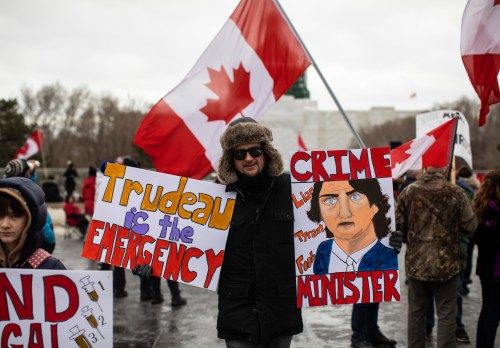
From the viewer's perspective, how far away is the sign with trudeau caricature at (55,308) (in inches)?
112

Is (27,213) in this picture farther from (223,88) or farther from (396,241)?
(223,88)

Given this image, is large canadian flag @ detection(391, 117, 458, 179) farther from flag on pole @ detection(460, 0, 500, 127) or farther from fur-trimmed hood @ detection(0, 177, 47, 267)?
fur-trimmed hood @ detection(0, 177, 47, 267)

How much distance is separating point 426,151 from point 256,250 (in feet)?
9.21

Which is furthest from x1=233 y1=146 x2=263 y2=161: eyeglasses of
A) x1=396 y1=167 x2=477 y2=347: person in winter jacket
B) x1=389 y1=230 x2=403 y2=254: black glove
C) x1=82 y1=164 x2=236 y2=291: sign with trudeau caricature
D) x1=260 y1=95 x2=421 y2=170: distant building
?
x1=260 y1=95 x2=421 y2=170: distant building

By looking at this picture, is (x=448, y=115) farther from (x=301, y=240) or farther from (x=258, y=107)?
(x=301, y=240)

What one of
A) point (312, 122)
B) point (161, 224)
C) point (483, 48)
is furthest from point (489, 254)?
point (312, 122)

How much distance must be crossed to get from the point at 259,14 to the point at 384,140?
49.3 meters

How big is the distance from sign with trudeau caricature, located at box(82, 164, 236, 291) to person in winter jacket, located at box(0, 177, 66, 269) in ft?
1.79

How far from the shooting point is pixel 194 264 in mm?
3383

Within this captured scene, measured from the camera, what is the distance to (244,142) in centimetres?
313

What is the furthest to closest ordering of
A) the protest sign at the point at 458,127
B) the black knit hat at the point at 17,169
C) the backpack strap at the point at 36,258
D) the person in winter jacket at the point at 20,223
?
1. the protest sign at the point at 458,127
2. the black knit hat at the point at 17,169
3. the backpack strap at the point at 36,258
4. the person in winter jacket at the point at 20,223

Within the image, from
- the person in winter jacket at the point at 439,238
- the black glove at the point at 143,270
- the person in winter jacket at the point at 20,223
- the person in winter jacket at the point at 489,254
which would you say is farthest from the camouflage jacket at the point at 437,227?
the person in winter jacket at the point at 20,223

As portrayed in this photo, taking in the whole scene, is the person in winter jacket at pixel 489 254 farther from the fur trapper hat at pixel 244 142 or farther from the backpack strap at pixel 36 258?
the backpack strap at pixel 36 258

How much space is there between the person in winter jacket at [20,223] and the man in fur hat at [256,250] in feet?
3.11
